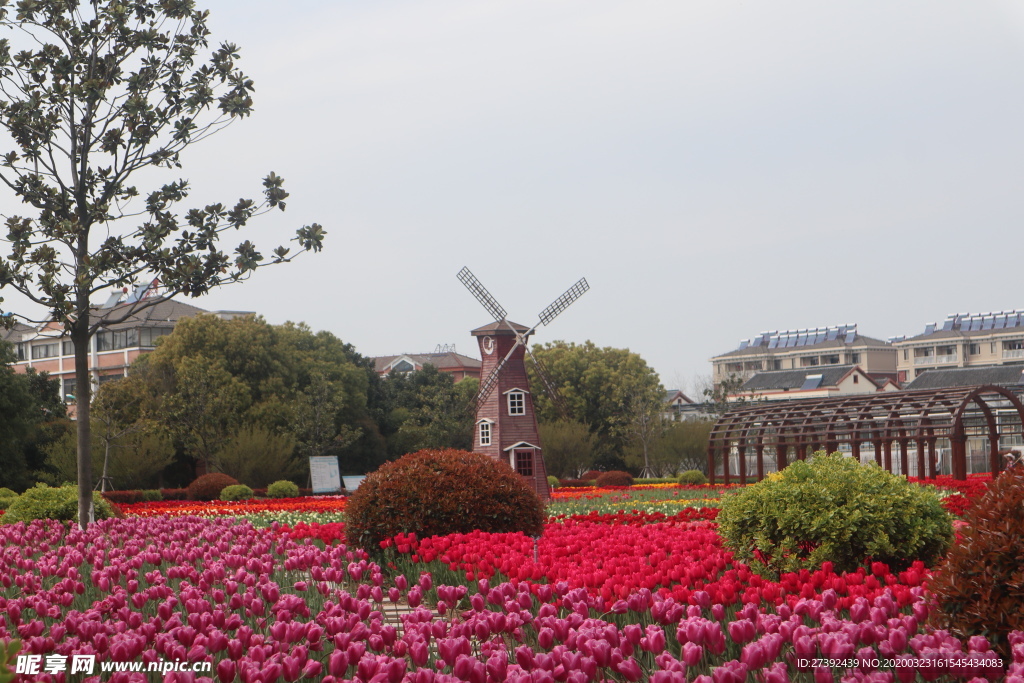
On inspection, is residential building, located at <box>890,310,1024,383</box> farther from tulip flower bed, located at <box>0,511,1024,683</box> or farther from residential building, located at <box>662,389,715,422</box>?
tulip flower bed, located at <box>0,511,1024,683</box>

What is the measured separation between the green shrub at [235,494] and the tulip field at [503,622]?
21.1 meters

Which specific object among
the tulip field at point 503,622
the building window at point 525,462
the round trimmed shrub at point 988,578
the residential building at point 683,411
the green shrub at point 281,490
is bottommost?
the green shrub at point 281,490

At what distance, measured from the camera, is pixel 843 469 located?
9500mm

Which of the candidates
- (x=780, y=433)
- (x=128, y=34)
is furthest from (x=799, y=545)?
(x=780, y=433)

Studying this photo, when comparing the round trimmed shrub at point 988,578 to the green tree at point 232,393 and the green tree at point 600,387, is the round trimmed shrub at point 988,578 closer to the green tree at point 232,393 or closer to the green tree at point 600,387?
the green tree at point 232,393

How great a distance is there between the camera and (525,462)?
3188 cm

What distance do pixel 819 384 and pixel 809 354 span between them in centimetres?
2681

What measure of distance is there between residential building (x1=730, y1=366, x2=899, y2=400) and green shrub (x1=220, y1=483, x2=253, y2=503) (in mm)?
58910

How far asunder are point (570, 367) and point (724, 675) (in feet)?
164

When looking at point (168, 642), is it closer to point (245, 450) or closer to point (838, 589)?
point (838, 589)

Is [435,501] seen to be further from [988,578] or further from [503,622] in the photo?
[988,578]

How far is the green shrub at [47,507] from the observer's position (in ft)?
53.2

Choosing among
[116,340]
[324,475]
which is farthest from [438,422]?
[116,340]

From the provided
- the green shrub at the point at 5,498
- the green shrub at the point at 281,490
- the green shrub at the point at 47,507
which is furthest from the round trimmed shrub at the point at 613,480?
the green shrub at the point at 47,507
